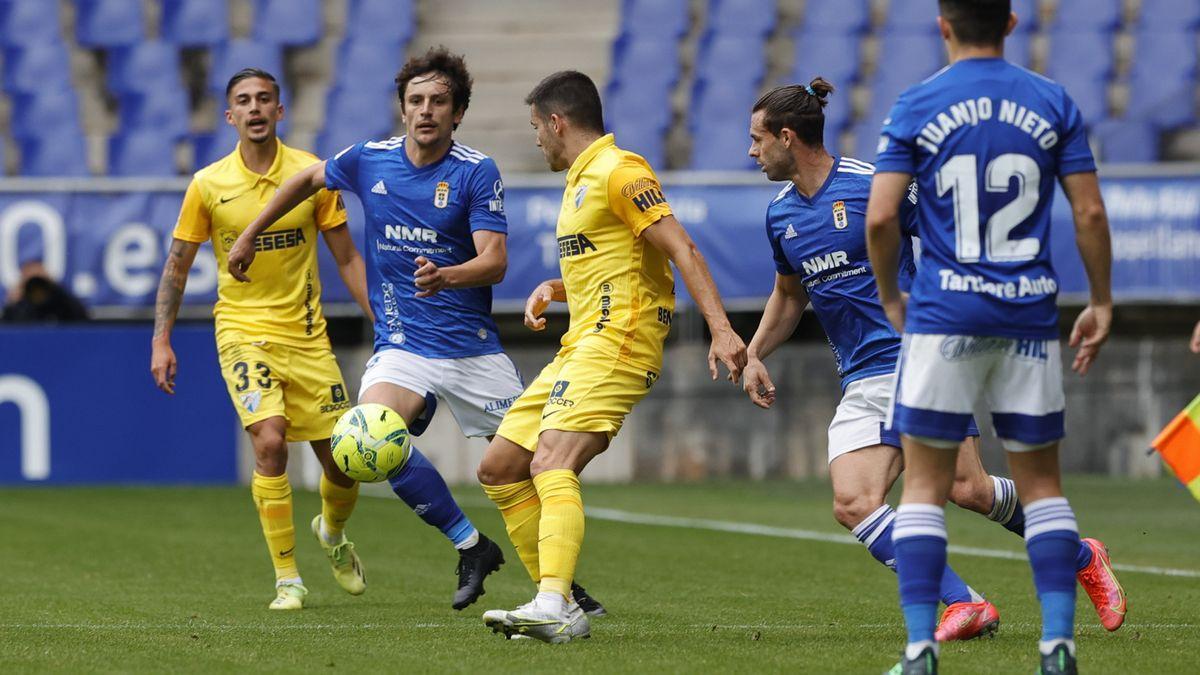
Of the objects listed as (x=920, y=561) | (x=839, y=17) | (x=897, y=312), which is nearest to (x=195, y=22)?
(x=839, y=17)

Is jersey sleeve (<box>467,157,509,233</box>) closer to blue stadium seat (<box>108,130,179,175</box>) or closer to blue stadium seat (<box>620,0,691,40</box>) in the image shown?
blue stadium seat (<box>108,130,179,175</box>)

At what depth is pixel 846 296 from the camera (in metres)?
6.49

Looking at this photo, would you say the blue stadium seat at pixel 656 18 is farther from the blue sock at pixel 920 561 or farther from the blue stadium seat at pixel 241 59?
the blue sock at pixel 920 561

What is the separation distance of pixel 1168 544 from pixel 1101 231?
6134mm

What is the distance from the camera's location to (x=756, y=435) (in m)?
15.9

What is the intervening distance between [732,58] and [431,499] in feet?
40.6

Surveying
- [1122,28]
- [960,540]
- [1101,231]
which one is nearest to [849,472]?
[1101,231]

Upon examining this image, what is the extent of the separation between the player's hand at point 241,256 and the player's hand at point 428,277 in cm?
126

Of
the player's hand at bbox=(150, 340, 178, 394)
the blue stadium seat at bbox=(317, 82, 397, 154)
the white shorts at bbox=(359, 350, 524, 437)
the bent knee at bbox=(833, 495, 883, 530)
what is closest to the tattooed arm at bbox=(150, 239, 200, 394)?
the player's hand at bbox=(150, 340, 178, 394)

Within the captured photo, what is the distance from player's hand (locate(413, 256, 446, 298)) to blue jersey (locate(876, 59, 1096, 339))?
1985mm

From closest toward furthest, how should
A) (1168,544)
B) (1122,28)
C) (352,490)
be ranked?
(352,490) → (1168,544) → (1122,28)

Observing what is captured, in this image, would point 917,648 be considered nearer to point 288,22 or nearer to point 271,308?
point 271,308

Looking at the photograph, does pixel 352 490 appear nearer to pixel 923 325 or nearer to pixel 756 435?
pixel 923 325

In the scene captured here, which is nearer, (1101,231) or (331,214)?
(1101,231)
